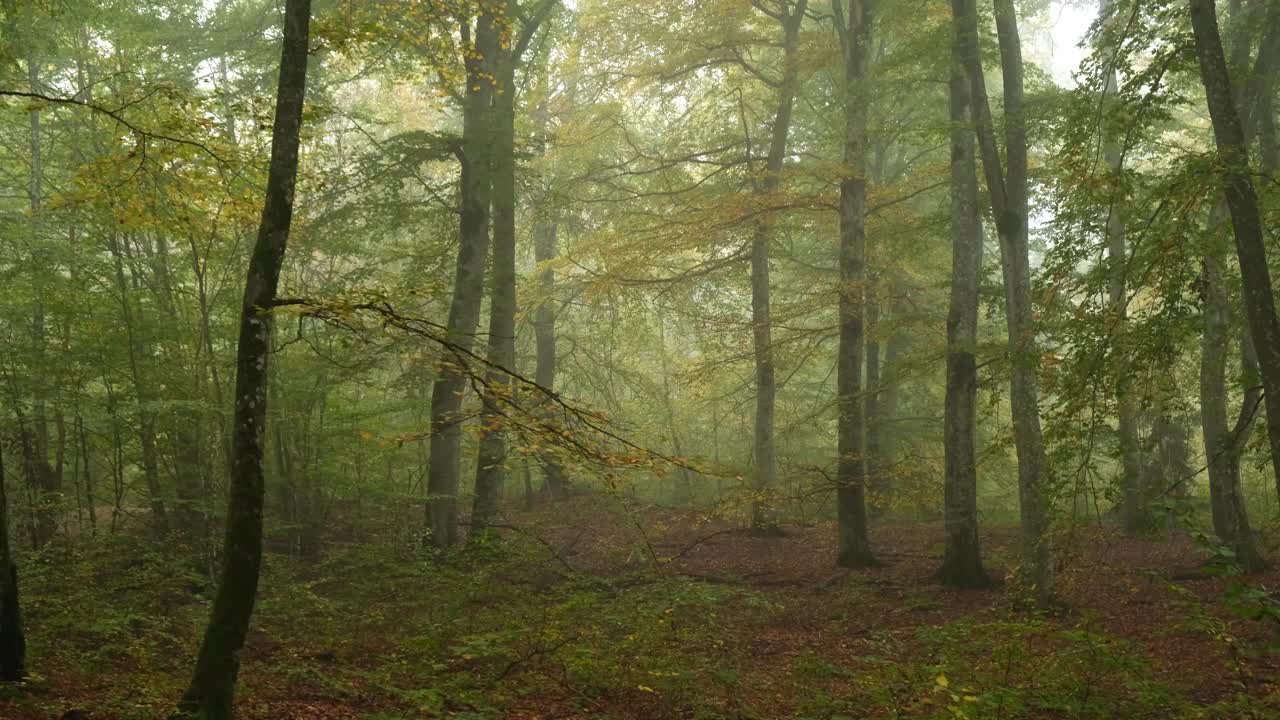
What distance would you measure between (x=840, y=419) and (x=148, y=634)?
9.75m

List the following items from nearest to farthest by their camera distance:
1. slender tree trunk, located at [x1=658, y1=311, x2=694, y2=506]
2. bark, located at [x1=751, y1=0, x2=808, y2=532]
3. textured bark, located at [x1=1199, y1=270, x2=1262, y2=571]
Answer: textured bark, located at [x1=1199, y1=270, x2=1262, y2=571] → bark, located at [x1=751, y1=0, x2=808, y2=532] → slender tree trunk, located at [x1=658, y1=311, x2=694, y2=506]

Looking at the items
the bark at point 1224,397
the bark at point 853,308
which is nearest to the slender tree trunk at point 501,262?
the bark at point 853,308

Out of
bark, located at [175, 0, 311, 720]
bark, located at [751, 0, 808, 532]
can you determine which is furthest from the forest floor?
bark, located at [751, 0, 808, 532]

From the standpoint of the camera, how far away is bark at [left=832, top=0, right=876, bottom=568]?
43.4 ft

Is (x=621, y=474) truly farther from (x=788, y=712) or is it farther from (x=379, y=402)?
(x=379, y=402)

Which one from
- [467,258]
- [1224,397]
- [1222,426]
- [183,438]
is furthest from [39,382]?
[1224,397]

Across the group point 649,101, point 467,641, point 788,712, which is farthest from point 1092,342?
point 649,101

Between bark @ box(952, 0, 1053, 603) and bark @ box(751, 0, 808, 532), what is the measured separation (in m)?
4.40

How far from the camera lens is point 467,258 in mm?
12703

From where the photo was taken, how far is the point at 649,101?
17.9 m

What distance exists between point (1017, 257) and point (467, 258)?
7753 millimetres

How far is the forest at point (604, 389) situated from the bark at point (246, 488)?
0.03m

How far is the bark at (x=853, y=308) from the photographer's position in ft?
43.4

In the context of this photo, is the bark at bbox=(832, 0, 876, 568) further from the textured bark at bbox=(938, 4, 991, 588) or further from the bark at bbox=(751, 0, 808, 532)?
the textured bark at bbox=(938, 4, 991, 588)
